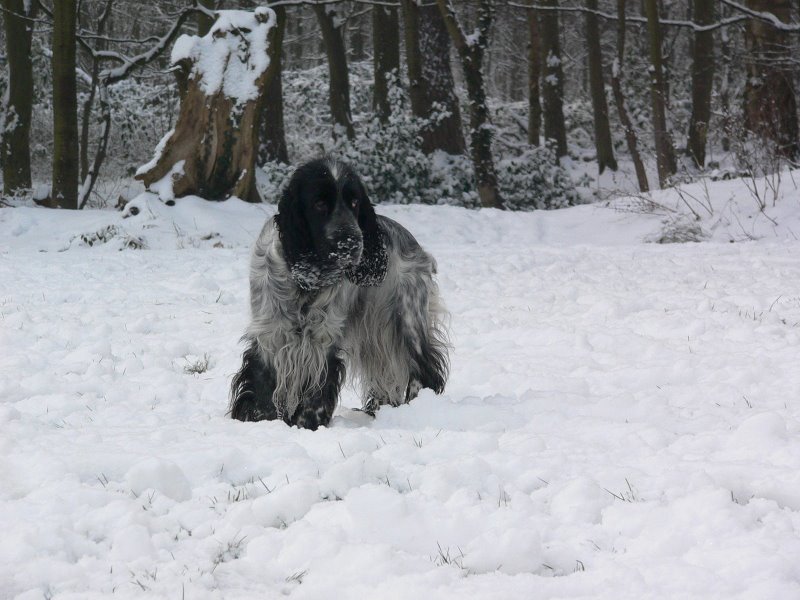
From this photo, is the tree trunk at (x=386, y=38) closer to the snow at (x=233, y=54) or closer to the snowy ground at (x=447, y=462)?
the snow at (x=233, y=54)

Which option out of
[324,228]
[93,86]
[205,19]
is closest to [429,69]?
[205,19]

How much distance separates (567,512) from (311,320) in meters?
1.98

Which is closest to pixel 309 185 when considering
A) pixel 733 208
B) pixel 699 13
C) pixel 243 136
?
pixel 243 136

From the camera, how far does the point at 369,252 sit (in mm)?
4746

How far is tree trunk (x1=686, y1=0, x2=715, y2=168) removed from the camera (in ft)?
69.1

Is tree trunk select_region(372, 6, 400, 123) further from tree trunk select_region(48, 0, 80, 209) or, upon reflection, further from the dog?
the dog

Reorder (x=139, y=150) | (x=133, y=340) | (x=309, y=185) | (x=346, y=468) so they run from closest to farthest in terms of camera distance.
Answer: (x=346, y=468)
(x=309, y=185)
(x=133, y=340)
(x=139, y=150)

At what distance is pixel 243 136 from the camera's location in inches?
501

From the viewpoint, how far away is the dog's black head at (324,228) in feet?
14.8

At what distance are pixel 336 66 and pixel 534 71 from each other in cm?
469

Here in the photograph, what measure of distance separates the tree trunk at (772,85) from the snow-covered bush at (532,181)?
4.54 metres

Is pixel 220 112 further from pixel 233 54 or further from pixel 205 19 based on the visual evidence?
pixel 205 19

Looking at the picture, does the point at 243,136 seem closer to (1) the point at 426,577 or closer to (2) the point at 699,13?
(1) the point at 426,577

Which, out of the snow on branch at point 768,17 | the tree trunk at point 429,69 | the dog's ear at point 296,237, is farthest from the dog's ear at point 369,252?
the tree trunk at point 429,69
